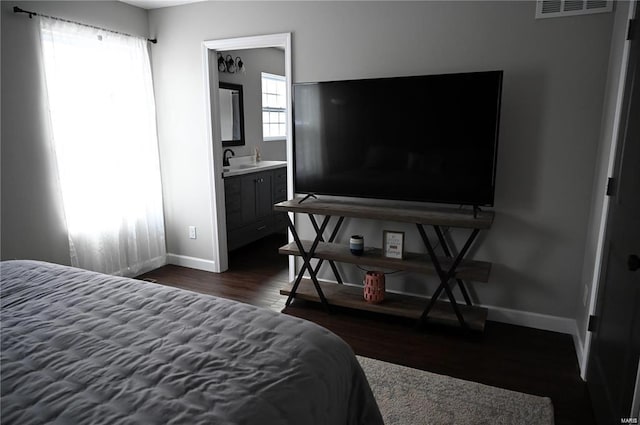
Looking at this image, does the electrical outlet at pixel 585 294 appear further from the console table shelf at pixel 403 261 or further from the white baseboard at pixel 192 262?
the white baseboard at pixel 192 262

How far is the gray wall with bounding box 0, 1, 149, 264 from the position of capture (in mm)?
3061


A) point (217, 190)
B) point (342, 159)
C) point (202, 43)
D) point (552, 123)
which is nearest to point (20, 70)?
point (202, 43)

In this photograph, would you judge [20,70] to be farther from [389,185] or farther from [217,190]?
[389,185]

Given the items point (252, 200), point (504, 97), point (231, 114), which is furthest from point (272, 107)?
point (504, 97)

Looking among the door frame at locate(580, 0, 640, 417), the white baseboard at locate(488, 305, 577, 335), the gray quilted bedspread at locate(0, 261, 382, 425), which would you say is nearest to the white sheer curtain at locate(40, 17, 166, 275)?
the gray quilted bedspread at locate(0, 261, 382, 425)

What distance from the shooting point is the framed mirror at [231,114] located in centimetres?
516

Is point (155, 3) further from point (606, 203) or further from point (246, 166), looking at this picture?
point (606, 203)

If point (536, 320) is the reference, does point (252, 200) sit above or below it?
above

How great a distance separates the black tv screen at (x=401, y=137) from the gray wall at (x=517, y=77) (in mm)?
288

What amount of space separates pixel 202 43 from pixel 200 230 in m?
1.80

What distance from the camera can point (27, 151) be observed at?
10.5ft

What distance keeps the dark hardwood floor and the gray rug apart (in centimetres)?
10

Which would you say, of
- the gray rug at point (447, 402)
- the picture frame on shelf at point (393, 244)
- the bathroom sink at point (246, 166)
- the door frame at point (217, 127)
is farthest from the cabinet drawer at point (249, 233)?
the gray rug at point (447, 402)

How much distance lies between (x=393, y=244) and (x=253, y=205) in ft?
7.56
